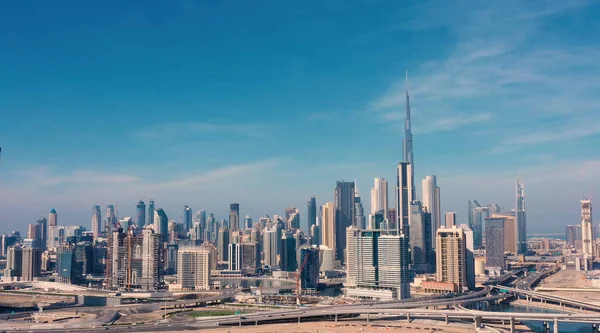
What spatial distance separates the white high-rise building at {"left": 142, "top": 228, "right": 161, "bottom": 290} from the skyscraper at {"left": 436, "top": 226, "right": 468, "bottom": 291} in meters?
67.7

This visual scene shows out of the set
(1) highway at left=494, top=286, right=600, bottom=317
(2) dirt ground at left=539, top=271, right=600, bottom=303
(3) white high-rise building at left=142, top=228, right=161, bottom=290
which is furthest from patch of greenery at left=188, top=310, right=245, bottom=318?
(2) dirt ground at left=539, top=271, right=600, bottom=303

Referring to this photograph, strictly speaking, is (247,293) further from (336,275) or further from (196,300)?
(336,275)

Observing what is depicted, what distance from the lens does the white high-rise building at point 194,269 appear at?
15700 cm

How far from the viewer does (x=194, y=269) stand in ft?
516

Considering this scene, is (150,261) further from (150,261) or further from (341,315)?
(341,315)

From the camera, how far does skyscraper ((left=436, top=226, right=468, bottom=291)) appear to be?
461 feet

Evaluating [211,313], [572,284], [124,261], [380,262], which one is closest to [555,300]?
[380,262]

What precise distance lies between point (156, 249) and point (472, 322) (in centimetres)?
8772

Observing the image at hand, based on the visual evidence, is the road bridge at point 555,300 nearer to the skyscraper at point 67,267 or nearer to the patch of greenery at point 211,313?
the patch of greenery at point 211,313

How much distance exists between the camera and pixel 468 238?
174500 millimetres

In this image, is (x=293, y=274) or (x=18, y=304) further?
(x=293, y=274)

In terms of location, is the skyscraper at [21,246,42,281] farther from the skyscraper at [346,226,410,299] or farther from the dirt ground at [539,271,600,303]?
the dirt ground at [539,271,600,303]

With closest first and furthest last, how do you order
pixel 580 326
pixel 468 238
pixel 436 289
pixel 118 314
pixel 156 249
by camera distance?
pixel 580 326 < pixel 118 314 < pixel 436 289 < pixel 156 249 < pixel 468 238

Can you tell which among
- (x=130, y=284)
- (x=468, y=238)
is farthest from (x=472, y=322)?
(x=130, y=284)
